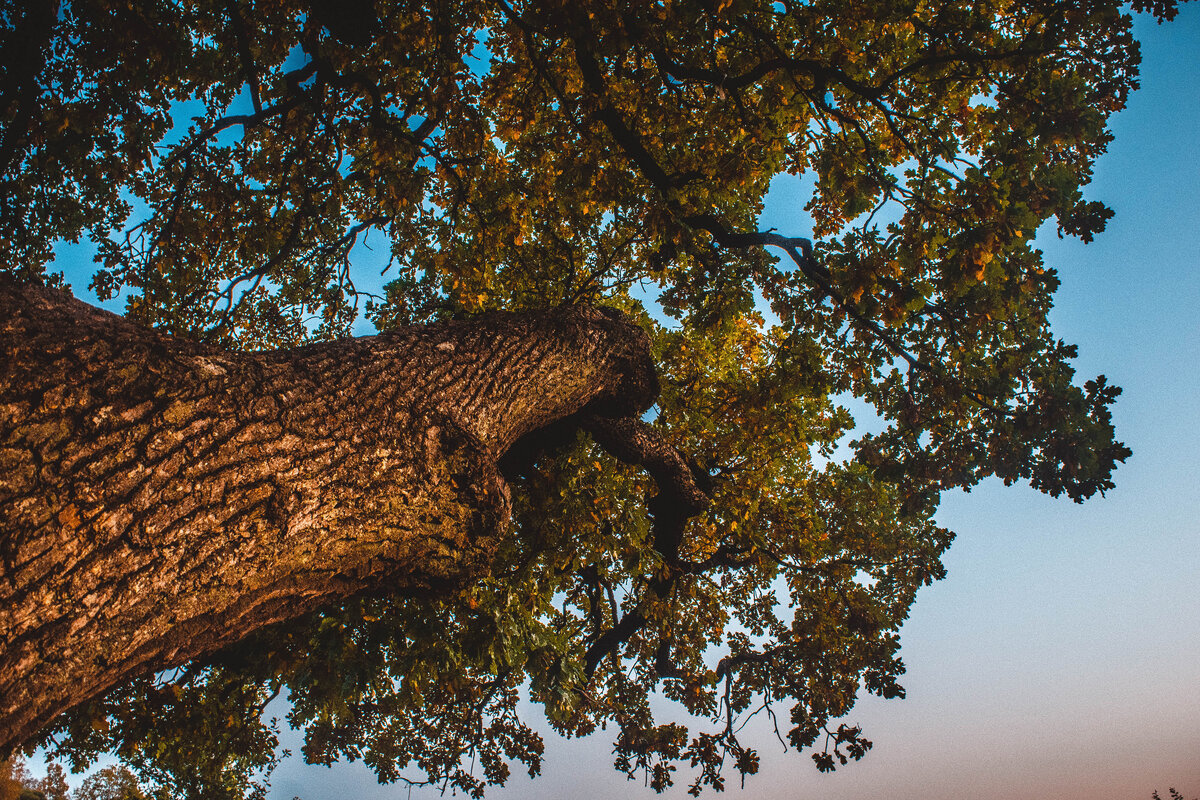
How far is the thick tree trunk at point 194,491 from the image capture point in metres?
1.63

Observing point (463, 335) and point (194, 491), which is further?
point (463, 335)

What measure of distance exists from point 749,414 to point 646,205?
266cm

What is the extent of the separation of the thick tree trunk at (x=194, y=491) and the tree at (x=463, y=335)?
0.01 meters

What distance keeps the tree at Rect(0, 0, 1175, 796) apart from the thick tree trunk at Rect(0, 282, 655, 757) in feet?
0.04

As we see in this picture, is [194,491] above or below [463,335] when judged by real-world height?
below

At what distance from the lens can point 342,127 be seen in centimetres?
509

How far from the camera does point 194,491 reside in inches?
78.2

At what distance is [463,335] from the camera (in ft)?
13.0

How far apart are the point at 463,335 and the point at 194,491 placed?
2200 millimetres

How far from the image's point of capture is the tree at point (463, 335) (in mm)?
1987

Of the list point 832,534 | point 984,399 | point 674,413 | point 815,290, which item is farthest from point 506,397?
point 832,534

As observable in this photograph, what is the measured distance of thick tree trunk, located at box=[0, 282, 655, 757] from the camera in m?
1.63

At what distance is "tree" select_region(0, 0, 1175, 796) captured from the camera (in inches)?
78.2

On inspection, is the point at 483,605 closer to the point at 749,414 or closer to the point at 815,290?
the point at 749,414
